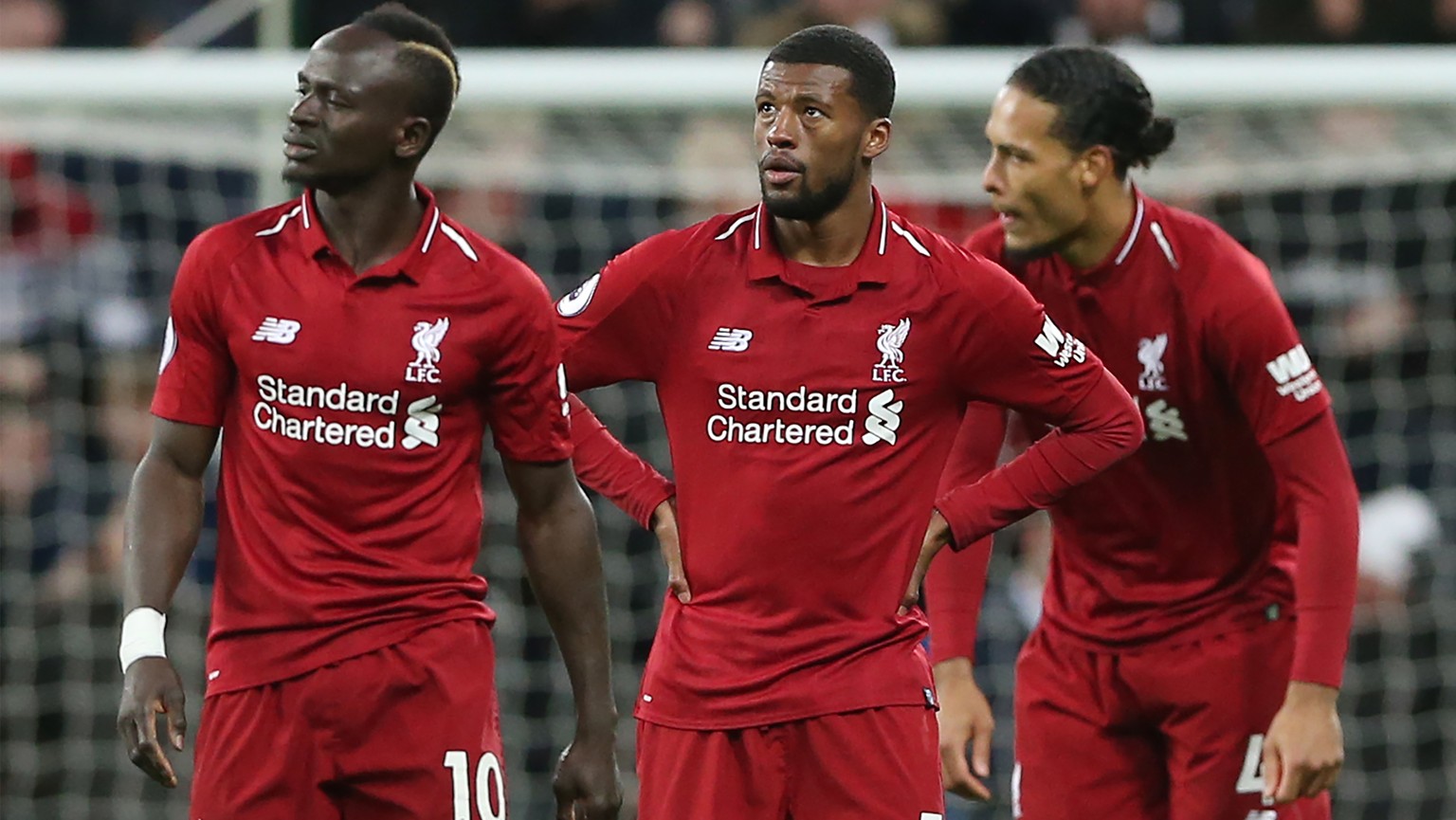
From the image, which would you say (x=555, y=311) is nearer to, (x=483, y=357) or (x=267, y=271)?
(x=483, y=357)

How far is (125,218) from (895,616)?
450 cm

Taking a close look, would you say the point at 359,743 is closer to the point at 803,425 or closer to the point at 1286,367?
the point at 803,425

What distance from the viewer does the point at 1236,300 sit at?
14.6 ft

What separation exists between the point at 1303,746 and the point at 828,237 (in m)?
1.36

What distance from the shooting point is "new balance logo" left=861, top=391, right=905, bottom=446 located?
13.1 feet

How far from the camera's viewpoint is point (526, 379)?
3986 millimetres

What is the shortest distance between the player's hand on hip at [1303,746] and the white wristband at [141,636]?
210 centimetres

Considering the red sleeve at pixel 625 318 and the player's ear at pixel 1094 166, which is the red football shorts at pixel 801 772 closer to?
the red sleeve at pixel 625 318

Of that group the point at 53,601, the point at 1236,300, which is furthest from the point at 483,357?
the point at 53,601

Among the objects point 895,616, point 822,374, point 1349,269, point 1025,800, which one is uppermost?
point 1349,269

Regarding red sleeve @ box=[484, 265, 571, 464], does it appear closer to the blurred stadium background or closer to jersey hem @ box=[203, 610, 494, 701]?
jersey hem @ box=[203, 610, 494, 701]

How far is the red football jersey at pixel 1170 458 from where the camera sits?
14.8 ft

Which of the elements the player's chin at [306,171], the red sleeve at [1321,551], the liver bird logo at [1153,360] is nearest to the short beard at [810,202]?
the player's chin at [306,171]

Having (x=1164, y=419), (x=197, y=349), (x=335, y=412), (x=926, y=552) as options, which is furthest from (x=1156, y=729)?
(x=197, y=349)
